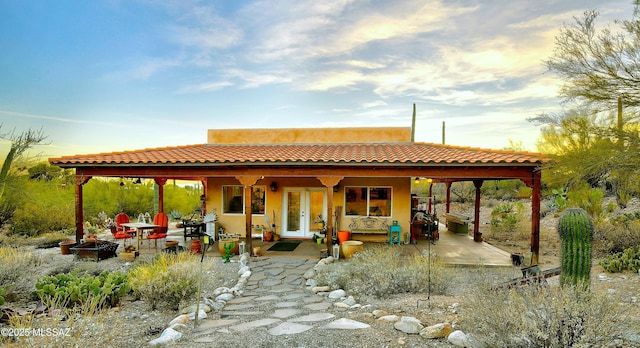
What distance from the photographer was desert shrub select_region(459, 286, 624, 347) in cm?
316

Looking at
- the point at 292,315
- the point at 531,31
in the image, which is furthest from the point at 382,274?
the point at 531,31

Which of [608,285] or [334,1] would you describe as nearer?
[608,285]

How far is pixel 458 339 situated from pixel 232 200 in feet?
35.2

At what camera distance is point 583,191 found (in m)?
12.5

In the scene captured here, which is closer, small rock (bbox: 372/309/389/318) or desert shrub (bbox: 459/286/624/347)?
desert shrub (bbox: 459/286/624/347)

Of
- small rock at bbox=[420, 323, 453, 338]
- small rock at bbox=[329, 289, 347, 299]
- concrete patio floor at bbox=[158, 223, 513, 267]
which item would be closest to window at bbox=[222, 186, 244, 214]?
concrete patio floor at bbox=[158, 223, 513, 267]

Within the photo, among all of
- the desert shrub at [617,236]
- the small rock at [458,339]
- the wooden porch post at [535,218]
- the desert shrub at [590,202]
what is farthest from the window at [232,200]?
the desert shrub at [590,202]

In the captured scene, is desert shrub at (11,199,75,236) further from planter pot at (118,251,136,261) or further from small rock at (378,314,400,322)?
small rock at (378,314,400,322)

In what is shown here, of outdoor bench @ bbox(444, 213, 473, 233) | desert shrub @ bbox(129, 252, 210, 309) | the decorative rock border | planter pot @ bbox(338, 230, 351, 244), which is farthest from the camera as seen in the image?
outdoor bench @ bbox(444, 213, 473, 233)

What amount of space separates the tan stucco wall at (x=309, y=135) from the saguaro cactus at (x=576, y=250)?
30.5 ft

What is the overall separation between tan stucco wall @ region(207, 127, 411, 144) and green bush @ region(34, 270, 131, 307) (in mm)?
8701

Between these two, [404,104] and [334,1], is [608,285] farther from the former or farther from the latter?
[404,104]

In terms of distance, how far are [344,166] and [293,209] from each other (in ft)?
13.2

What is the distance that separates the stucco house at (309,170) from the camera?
972 centimetres
